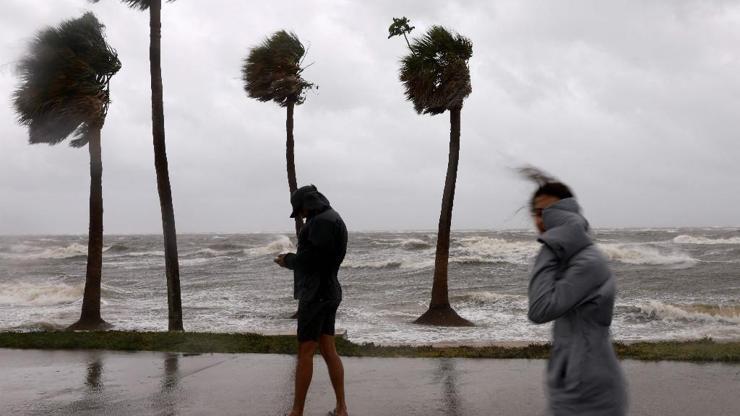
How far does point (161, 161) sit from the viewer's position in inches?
494

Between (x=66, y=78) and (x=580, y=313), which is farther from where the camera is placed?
(x=66, y=78)

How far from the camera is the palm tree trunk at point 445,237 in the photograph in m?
16.6

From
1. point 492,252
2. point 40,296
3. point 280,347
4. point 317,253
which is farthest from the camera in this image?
point 492,252

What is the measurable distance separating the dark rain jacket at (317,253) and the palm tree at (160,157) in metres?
8.09

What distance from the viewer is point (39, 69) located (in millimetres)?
14617

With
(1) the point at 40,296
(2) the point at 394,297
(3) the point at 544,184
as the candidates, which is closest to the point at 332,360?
(3) the point at 544,184

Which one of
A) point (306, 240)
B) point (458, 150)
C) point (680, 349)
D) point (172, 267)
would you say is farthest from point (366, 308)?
point (306, 240)

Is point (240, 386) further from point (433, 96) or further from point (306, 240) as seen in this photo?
point (433, 96)

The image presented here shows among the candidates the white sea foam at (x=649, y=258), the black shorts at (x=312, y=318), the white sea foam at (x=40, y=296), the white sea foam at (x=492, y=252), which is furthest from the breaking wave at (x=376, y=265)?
the black shorts at (x=312, y=318)

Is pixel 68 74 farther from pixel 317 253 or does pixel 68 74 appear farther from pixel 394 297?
pixel 394 297

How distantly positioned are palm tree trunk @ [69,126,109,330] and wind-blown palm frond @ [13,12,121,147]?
104cm

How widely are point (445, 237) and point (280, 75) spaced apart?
19.7ft

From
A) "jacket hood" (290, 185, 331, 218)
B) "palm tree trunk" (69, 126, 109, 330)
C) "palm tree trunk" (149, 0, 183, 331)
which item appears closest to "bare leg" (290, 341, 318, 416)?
"jacket hood" (290, 185, 331, 218)

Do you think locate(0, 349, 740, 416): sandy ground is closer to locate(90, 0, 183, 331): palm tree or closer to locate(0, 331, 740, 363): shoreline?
locate(0, 331, 740, 363): shoreline
